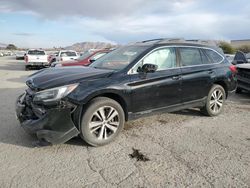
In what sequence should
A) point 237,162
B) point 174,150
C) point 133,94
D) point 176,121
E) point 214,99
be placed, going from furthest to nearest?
point 214,99, point 176,121, point 133,94, point 174,150, point 237,162

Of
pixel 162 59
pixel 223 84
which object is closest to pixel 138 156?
pixel 162 59

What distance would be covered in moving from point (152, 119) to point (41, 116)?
8.43ft

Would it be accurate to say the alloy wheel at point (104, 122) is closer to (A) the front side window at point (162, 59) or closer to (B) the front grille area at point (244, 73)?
(A) the front side window at point (162, 59)

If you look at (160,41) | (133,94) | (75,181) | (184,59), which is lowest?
(75,181)

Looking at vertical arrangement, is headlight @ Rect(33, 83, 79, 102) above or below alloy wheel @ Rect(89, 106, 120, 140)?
above

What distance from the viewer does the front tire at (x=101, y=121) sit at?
13.2ft

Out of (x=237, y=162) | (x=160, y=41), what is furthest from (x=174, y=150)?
(x=160, y=41)

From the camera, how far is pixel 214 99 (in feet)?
19.5

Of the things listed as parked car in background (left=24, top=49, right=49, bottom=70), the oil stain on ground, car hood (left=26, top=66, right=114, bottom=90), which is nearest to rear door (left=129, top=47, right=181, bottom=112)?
car hood (left=26, top=66, right=114, bottom=90)

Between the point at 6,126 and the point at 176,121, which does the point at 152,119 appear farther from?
the point at 6,126

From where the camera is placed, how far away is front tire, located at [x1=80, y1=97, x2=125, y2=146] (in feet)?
13.2

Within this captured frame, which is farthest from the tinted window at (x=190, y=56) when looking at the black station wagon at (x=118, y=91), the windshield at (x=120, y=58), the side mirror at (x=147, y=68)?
the side mirror at (x=147, y=68)

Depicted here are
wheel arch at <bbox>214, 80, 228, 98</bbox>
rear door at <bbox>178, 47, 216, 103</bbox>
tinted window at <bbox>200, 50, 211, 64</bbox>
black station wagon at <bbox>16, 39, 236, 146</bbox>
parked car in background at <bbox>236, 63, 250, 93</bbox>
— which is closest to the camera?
black station wagon at <bbox>16, 39, 236, 146</bbox>

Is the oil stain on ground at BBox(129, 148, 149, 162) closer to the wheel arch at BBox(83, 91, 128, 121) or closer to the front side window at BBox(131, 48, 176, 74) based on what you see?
the wheel arch at BBox(83, 91, 128, 121)
